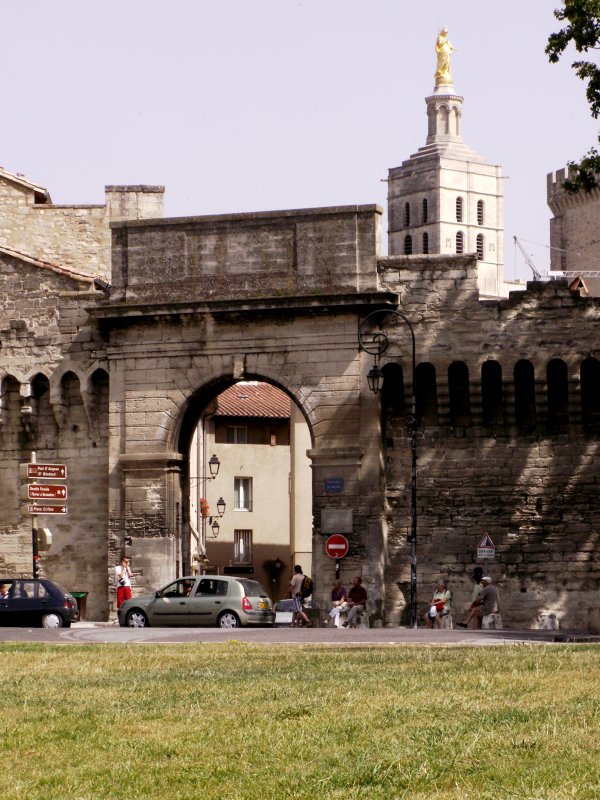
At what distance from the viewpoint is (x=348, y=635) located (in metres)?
28.7

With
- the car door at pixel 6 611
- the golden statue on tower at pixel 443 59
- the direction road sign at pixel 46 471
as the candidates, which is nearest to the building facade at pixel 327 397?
the direction road sign at pixel 46 471

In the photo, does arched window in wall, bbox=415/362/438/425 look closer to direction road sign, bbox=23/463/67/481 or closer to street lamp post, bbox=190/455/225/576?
direction road sign, bbox=23/463/67/481

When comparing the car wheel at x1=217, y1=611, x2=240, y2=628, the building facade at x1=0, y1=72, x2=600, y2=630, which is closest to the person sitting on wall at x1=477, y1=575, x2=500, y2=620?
the building facade at x1=0, y1=72, x2=600, y2=630

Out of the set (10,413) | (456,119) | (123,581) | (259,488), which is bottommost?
(123,581)

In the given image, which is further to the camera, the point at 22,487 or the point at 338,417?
the point at 22,487

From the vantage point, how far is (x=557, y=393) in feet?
126

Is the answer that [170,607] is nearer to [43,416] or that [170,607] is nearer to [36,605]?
[36,605]

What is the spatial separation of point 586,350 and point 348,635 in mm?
11748

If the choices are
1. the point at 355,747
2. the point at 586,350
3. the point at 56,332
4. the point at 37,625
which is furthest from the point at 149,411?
the point at 355,747

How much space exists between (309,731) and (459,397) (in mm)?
25482

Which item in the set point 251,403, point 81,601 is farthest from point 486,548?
point 251,403

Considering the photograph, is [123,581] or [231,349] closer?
[123,581]

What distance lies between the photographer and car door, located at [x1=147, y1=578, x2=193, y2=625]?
1379 inches

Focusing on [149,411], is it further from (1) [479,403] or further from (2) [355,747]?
(2) [355,747]
